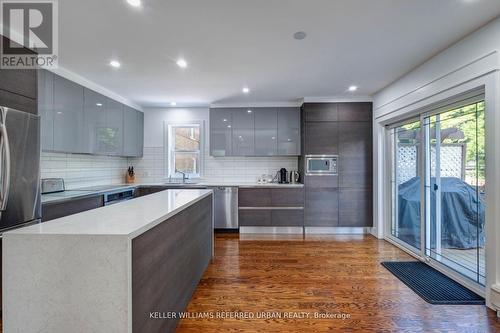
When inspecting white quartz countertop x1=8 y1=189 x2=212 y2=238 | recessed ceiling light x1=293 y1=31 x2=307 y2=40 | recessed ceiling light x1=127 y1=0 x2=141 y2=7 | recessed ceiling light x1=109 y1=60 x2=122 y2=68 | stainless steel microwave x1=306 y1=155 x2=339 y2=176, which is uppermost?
recessed ceiling light x1=109 y1=60 x2=122 y2=68

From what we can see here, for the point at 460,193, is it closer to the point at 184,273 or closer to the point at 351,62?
the point at 351,62

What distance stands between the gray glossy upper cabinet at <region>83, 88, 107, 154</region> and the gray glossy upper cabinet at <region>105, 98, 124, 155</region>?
0.07 meters

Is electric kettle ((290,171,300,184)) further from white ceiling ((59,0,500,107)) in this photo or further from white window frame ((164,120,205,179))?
white window frame ((164,120,205,179))

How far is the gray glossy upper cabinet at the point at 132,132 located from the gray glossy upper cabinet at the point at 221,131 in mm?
1449

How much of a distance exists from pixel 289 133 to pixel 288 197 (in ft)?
4.04

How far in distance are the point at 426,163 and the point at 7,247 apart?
3.90 metres

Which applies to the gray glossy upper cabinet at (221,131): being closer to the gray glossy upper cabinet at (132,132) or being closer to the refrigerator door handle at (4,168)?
the gray glossy upper cabinet at (132,132)

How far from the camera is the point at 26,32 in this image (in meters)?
2.31

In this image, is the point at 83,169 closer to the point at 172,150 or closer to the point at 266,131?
the point at 172,150

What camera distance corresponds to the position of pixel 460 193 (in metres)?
2.67

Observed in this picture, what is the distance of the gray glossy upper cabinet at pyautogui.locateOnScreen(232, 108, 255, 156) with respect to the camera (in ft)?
15.9

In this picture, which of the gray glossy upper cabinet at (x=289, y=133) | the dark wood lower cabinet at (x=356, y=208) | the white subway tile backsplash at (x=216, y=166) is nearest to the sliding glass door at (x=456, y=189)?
the dark wood lower cabinet at (x=356, y=208)

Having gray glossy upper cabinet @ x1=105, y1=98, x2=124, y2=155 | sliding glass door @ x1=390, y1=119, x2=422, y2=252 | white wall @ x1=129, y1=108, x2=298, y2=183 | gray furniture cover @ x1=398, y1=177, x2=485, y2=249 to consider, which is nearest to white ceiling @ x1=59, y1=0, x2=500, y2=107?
gray glossy upper cabinet @ x1=105, y1=98, x2=124, y2=155

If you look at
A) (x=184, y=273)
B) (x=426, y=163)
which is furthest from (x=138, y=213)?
(x=426, y=163)
